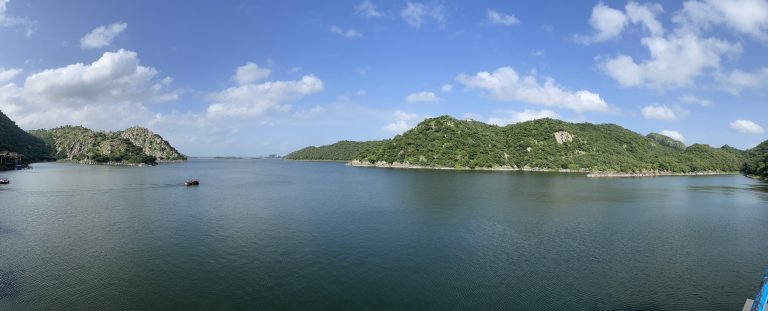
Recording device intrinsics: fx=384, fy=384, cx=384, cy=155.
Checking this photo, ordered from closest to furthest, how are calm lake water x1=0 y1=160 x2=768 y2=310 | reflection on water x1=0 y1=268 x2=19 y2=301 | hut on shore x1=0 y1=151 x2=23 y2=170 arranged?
reflection on water x1=0 y1=268 x2=19 y2=301
calm lake water x1=0 y1=160 x2=768 y2=310
hut on shore x1=0 y1=151 x2=23 y2=170

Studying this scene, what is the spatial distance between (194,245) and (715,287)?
4113cm

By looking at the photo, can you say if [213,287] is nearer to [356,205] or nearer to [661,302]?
[661,302]

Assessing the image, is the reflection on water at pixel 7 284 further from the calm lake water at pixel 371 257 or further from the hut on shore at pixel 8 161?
the hut on shore at pixel 8 161

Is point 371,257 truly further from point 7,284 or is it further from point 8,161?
point 8,161

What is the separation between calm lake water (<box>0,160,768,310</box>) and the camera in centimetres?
2353

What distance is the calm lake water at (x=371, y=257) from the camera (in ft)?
77.2

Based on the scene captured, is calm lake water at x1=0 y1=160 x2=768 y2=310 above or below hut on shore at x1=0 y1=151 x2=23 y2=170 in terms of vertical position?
below

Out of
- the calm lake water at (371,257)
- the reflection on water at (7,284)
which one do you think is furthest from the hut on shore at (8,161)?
the reflection on water at (7,284)

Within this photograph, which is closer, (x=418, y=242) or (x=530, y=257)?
(x=530, y=257)

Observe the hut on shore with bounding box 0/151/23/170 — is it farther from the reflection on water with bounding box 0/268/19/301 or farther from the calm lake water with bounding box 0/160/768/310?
the reflection on water with bounding box 0/268/19/301

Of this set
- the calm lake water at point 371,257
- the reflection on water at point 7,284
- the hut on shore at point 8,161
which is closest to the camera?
the reflection on water at point 7,284

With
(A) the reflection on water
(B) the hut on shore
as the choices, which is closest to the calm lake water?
(A) the reflection on water

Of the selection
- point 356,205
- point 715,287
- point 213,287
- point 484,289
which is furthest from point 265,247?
point 715,287

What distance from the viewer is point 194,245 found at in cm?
3538
